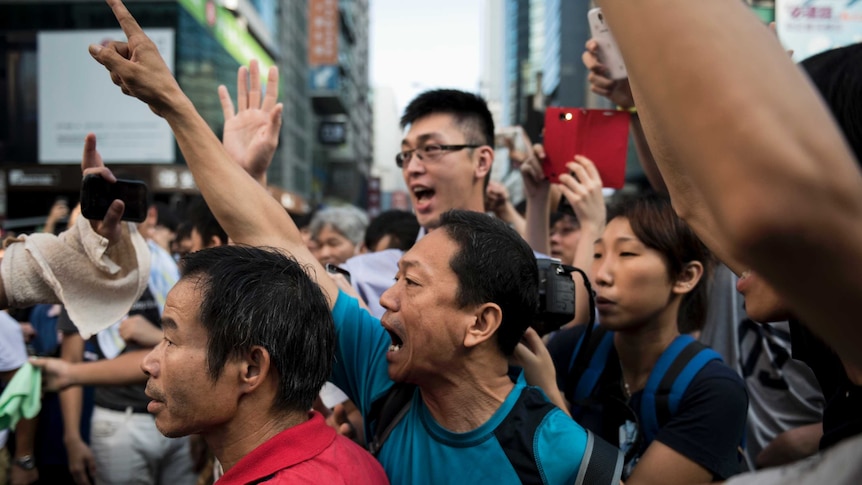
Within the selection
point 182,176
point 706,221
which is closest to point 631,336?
point 706,221

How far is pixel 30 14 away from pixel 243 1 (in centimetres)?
964

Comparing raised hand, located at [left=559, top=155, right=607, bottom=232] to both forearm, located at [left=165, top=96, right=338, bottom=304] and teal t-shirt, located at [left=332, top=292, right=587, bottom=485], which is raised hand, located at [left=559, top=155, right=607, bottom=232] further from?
forearm, located at [left=165, top=96, right=338, bottom=304]

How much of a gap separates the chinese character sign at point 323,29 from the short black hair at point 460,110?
4392cm

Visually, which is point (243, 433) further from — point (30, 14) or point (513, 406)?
point (30, 14)

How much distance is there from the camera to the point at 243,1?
31000 mm

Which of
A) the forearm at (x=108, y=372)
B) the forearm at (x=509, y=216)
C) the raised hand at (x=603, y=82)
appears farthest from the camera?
the forearm at (x=509, y=216)

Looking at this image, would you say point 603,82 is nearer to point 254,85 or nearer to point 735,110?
point 254,85

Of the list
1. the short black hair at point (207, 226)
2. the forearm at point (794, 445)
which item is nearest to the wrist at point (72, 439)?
the short black hair at point (207, 226)

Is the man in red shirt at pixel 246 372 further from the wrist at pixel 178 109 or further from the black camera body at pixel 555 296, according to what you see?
the black camera body at pixel 555 296

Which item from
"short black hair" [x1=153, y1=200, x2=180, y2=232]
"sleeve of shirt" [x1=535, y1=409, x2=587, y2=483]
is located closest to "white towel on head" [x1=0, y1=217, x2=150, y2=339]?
"sleeve of shirt" [x1=535, y1=409, x2=587, y2=483]

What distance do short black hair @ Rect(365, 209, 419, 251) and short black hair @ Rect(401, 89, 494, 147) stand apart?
1.21 metres

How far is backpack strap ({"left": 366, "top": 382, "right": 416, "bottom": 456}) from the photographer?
1.83m

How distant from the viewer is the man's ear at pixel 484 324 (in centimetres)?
174

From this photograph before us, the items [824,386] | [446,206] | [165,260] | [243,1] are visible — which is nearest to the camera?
[824,386]
